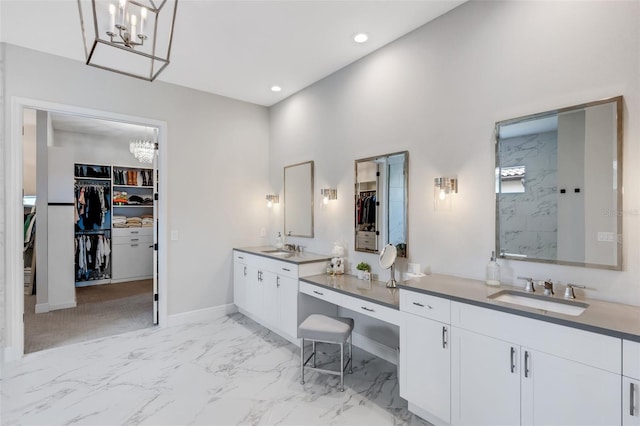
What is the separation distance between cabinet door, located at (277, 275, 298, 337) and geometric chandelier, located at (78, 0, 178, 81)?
88.4 inches

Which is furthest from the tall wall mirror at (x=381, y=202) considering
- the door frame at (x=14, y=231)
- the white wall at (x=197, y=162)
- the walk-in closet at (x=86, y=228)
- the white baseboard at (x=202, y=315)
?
the door frame at (x=14, y=231)

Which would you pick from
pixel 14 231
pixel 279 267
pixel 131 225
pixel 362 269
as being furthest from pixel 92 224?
pixel 362 269

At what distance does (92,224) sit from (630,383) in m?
7.75

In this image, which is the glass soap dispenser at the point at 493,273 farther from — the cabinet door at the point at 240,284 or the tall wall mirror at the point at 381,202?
the cabinet door at the point at 240,284

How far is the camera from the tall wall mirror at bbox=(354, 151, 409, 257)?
2.97 m

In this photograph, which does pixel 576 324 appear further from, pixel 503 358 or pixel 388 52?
pixel 388 52

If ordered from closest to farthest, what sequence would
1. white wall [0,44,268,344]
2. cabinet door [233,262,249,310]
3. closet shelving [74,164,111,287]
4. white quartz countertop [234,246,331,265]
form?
white quartz countertop [234,246,331,265]
white wall [0,44,268,344]
cabinet door [233,262,249,310]
closet shelving [74,164,111,287]

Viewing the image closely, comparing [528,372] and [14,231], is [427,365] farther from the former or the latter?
[14,231]

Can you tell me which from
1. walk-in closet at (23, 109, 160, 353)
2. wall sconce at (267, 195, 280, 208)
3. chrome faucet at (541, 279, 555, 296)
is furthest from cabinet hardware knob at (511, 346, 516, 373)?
walk-in closet at (23, 109, 160, 353)

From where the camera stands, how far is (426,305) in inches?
83.1

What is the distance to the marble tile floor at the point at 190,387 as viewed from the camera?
89.3 inches

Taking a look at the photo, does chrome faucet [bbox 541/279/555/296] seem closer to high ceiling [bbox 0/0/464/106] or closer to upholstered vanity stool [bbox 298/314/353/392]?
upholstered vanity stool [bbox 298/314/353/392]

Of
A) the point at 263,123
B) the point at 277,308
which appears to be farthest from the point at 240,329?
the point at 263,123

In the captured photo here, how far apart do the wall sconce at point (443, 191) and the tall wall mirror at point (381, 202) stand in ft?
0.96
